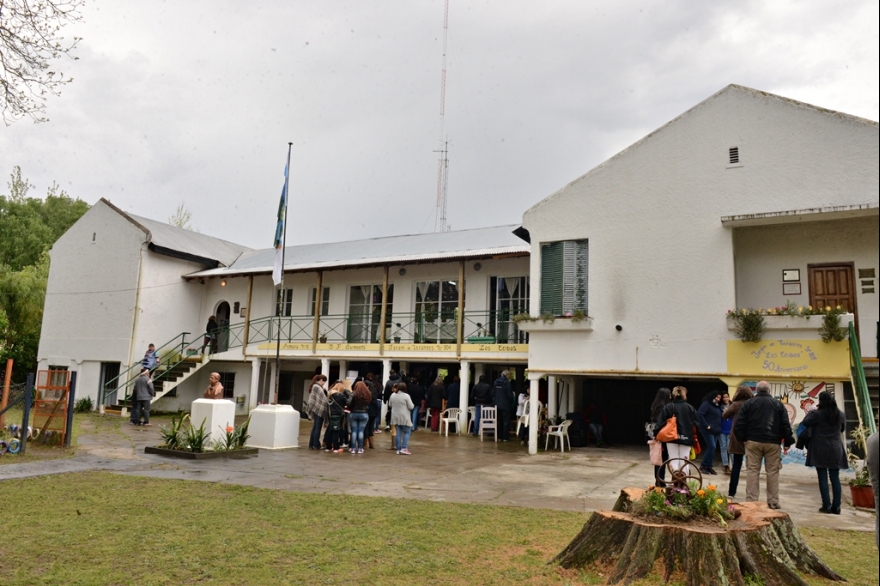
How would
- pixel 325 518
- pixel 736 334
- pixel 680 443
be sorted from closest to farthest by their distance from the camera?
pixel 325 518 → pixel 680 443 → pixel 736 334

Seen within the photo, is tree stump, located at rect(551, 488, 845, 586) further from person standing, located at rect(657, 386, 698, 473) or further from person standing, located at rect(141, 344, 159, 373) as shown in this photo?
person standing, located at rect(141, 344, 159, 373)

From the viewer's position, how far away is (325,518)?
696cm

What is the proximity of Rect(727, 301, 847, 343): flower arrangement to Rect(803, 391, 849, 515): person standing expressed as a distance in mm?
4122

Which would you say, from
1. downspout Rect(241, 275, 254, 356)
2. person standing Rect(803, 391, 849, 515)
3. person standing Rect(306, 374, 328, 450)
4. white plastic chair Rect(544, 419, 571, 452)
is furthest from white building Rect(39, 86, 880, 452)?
person standing Rect(306, 374, 328, 450)

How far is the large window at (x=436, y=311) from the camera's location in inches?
760

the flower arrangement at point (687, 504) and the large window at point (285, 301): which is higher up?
the large window at point (285, 301)

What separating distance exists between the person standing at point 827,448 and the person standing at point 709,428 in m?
2.89

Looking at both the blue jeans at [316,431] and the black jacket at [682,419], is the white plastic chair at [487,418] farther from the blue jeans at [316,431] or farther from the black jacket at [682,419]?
the black jacket at [682,419]

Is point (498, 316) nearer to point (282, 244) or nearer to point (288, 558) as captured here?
point (282, 244)

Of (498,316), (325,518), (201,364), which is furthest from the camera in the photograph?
(201,364)

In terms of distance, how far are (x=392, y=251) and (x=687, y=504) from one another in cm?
1712

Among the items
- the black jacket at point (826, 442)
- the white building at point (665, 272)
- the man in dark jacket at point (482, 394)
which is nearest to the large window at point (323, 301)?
the white building at point (665, 272)

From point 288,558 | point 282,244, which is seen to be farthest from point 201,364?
point 288,558

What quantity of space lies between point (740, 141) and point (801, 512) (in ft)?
25.0
